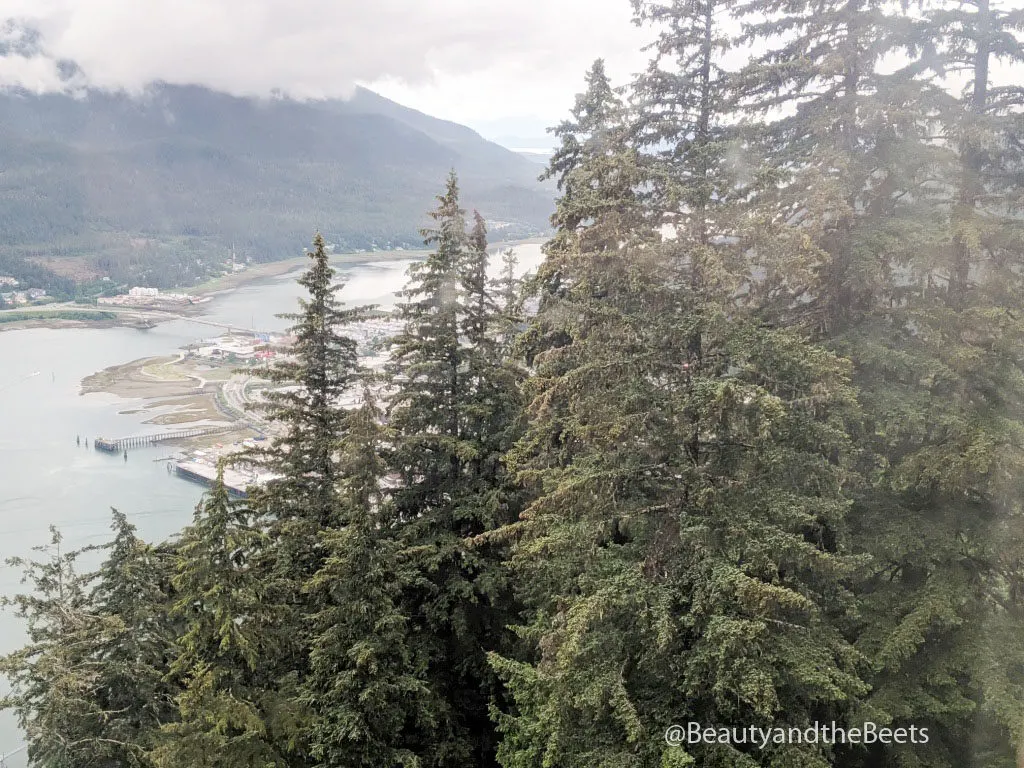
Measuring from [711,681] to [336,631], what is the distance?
16.5ft

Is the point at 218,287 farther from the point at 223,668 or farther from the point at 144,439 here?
the point at 223,668

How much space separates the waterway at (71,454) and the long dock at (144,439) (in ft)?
2.90

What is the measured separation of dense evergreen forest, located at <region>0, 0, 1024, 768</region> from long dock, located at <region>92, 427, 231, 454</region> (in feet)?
171

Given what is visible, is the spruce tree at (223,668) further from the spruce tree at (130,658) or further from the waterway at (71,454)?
the waterway at (71,454)

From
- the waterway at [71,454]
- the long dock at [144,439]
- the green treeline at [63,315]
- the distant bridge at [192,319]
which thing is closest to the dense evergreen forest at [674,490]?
the waterway at [71,454]

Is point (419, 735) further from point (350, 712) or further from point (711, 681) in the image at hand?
point (711, 681)

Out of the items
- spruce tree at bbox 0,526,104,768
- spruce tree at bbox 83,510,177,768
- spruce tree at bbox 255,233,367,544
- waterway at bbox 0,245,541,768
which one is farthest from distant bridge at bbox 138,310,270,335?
spruce tree at bbox 83,510,177,768

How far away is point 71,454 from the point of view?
56188 millimetres

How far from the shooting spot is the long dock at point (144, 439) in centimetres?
5647

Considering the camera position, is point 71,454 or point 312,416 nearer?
point 312,416

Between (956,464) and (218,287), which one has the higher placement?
(218,287)

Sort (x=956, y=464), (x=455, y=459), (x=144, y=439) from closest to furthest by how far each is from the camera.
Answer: (x=956, y=464)
(x=455, y=459)
(x=144, y=439)

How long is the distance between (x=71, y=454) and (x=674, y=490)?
6278cm

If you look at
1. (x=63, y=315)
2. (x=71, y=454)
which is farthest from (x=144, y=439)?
(x=63, y=315)
